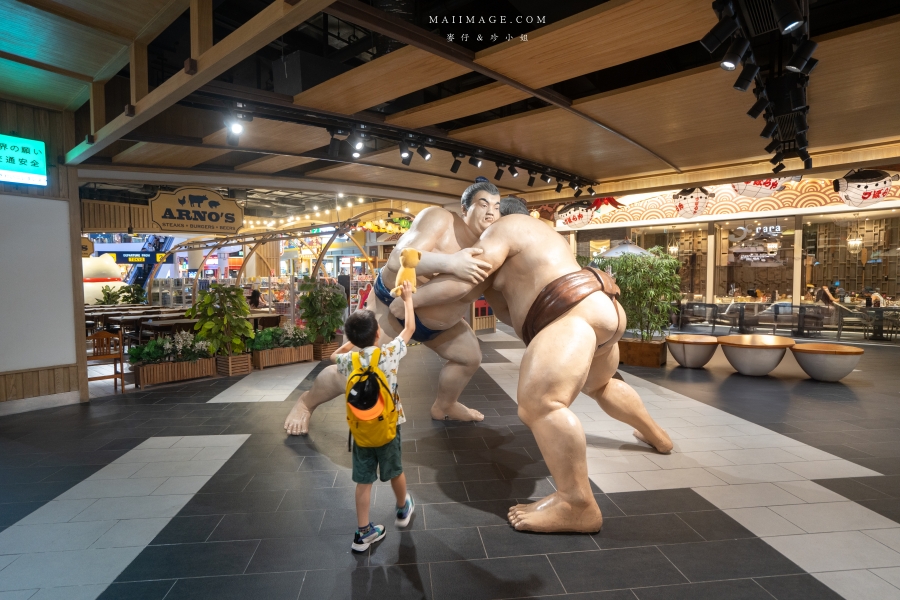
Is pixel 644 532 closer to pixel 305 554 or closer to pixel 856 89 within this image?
pixel 305 554

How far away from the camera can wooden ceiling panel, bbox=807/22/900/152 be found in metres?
3.29

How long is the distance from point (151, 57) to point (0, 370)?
12.1ft

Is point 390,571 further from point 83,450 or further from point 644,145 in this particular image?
point 644,145

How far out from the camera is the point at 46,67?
391cm

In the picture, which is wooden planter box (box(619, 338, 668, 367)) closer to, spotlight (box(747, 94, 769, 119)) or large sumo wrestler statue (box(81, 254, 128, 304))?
spotlight (box(747, 94, 769, 119))

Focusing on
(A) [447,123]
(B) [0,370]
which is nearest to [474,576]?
(A) [447,123]

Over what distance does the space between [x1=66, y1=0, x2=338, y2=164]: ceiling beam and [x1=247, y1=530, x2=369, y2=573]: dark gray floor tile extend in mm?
2573

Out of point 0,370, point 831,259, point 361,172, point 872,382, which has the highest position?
point 361,172

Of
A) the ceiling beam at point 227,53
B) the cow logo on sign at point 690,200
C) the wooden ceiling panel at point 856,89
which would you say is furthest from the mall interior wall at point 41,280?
the cow logo on sign at point 690,200

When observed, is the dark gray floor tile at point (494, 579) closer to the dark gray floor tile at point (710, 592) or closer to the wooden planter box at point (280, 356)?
the dark gray floor tile at point (710, 592)

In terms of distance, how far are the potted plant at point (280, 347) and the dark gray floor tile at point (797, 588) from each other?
6.15m

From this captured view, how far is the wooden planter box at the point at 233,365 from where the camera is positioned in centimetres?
610

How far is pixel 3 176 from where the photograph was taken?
431cm

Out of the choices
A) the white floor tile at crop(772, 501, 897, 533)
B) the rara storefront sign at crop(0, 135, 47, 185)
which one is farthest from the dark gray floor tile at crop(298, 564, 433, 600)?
the rara storefront sign at crop(0, 135, 47, 185)
